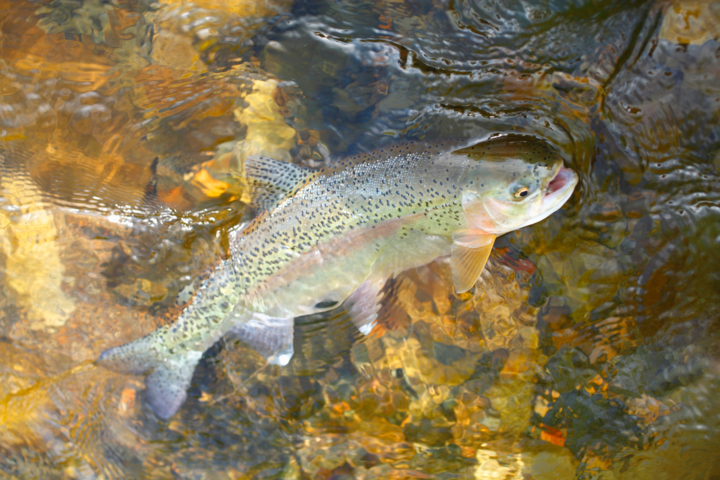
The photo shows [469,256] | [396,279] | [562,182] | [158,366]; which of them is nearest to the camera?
[562,182]

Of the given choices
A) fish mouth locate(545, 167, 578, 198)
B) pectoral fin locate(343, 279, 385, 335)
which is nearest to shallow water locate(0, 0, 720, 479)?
pectoral fin locate(343, 279, 385, 335)

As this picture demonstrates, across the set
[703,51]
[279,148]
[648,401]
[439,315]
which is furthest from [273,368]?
[703,51]

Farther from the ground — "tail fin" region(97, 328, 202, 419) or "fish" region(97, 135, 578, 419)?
"fish" region(97, 135, 578, 419)

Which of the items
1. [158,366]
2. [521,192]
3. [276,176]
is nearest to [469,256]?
[521,192]

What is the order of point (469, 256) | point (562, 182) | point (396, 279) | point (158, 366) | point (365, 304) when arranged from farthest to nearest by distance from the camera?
point (158, 366), point (365, 304), point (396, 279), point (469, 256), point (562, 182)

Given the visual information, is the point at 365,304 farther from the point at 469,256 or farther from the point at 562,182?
the point at 562,182

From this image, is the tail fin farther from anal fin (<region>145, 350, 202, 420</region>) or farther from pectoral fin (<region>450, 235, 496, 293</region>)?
pectoral fin (<region>450, 235, 496, 293</region>)

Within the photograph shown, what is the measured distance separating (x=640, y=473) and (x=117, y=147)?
438 cm

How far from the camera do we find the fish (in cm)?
224

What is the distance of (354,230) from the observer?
251cm

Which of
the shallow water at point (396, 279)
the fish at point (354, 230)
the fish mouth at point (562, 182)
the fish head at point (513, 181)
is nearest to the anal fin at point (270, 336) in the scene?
the fish at point (354, 230)

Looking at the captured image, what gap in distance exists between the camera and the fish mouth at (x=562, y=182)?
2.16 metres

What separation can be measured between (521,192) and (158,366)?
288 centimetres

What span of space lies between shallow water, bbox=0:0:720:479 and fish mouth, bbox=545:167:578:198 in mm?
197
